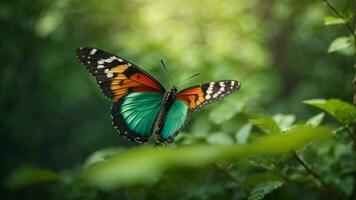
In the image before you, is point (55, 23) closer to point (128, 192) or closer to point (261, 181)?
point (128, 192)

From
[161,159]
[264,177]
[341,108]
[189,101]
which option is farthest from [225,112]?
[161,159]

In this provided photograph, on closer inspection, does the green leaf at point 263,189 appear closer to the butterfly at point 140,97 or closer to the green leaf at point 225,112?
the green leaf at point 225,112

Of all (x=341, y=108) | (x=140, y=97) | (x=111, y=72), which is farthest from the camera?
(x=140, y=97)

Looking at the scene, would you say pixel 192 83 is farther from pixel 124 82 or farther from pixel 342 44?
pixel 342 44

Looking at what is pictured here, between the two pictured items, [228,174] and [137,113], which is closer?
[228,174]

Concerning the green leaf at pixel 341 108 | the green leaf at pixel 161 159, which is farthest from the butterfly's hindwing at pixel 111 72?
the green leaf at pixel 161 159

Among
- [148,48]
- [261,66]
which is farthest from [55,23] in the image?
[261,66]
